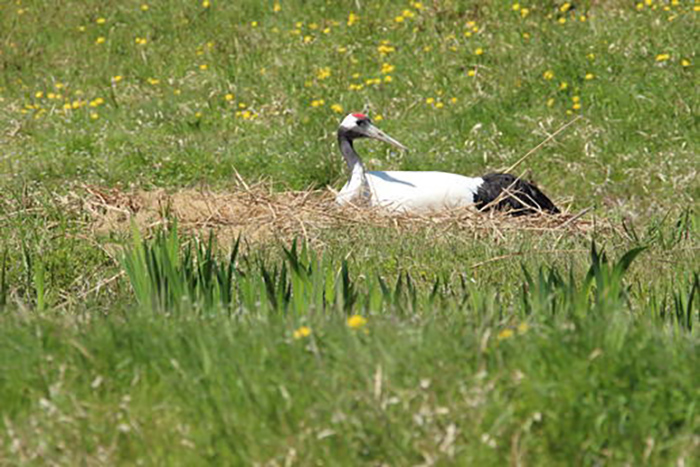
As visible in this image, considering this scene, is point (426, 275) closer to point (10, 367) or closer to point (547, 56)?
point (10, 367)

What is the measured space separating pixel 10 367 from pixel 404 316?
1.27 meters

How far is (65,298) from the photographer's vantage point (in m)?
5.59

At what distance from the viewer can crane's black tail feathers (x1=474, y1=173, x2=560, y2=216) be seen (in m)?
8.38

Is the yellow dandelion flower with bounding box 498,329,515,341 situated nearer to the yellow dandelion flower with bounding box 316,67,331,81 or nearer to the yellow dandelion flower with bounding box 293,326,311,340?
the yellow dandelion flower with bounding box 293,326,311,340

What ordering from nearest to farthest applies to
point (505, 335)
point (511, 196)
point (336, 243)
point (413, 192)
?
point (505, 335), point (336, 243), point (511, 196), point (413, 192)

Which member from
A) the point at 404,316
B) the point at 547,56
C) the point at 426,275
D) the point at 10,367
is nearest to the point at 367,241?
the point at 426,275

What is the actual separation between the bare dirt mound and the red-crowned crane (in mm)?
199

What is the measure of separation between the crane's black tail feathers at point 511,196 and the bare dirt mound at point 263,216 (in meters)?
0.19

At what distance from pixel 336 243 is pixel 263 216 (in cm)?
114

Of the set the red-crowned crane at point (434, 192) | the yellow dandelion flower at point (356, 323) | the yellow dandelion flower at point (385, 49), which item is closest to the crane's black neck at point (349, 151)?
the red-crowned crane at point (434, 192)

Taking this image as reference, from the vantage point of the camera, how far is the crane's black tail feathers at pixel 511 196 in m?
8.38

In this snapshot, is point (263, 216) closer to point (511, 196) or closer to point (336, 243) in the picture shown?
point (336, 243)

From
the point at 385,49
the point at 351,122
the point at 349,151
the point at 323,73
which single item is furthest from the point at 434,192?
the point at 385,49

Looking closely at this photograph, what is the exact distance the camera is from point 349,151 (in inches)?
349
